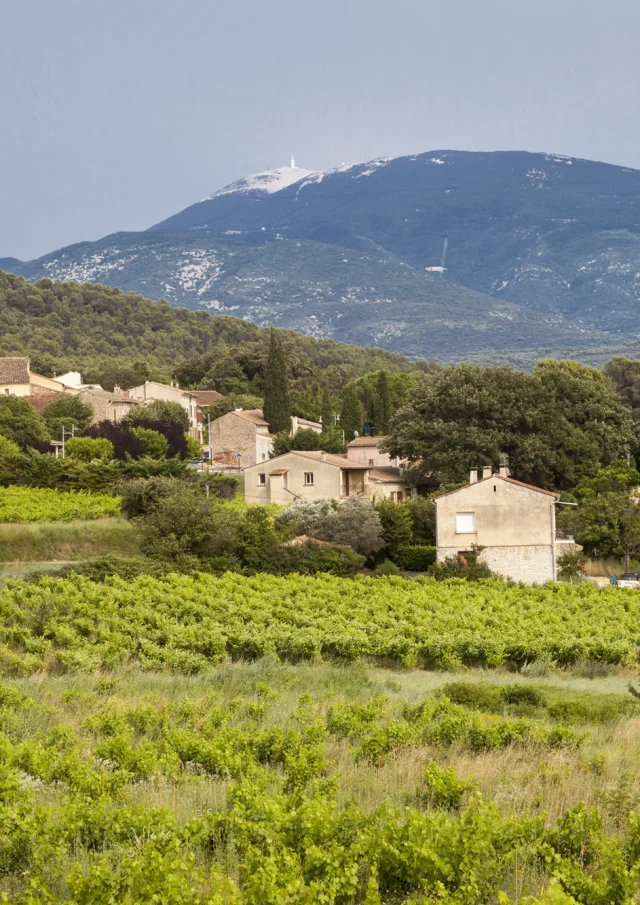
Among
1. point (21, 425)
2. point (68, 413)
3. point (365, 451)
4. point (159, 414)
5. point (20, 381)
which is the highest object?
point (20, 381)

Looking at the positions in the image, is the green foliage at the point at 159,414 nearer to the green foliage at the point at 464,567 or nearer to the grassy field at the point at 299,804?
the green foliage at the point at 464,567

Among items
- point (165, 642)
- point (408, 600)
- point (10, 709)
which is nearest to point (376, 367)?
point (408, 600)

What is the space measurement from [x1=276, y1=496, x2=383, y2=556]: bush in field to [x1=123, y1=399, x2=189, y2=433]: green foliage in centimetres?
2371

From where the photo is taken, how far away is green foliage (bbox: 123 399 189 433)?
65.8m

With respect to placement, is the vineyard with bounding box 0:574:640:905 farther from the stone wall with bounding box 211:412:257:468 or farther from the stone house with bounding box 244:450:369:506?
the stone wall with bounding box 211:412:257:468

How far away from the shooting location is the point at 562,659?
23438 mm

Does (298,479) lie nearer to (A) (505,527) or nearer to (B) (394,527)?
(B) (394,527)

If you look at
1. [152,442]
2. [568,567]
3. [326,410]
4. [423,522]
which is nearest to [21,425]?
[152,442]

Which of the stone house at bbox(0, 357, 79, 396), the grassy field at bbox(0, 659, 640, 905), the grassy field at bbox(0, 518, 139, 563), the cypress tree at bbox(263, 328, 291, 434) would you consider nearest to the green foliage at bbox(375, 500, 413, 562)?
the grassy field at bbox(0, 518, 139, 563)

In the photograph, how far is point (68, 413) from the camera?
7281 centimetres

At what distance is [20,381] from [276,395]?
2570cm

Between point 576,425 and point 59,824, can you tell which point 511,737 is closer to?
point 59,824

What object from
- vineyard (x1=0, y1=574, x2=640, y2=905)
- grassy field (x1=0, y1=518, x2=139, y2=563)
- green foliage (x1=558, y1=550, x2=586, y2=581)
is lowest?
green foliage (x1=558, y1=550, x2=586, y2=581)

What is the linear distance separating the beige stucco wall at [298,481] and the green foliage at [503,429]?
355cm
